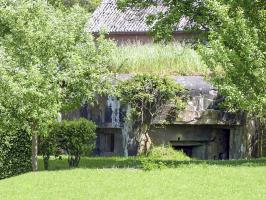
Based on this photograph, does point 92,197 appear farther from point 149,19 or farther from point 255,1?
point 149,19

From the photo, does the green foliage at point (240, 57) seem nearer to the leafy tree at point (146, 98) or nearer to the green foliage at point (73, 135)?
the green foliage at point (73, 135)

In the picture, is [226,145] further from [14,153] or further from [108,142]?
[14,153]

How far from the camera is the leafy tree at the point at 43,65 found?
717 inches

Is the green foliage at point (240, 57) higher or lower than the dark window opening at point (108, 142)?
higher

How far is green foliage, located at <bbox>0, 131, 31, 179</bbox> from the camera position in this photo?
64.6 feet

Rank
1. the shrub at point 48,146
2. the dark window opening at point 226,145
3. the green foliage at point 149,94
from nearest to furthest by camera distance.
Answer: the shrub at point 48,146 < the green foliage at point 149,94 < the dark window opening at point 226,145

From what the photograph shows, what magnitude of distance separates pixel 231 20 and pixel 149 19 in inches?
233

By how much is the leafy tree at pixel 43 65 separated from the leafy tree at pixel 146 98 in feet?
13.3

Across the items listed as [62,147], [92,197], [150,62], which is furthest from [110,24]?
→ [92,197]

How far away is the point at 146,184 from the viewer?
15.1m

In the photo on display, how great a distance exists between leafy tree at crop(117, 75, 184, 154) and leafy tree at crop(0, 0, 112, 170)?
13.3 ft

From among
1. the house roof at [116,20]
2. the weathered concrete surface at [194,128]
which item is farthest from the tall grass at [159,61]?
the house roof at [116,20]

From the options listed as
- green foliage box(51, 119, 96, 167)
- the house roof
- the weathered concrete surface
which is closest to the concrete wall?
the weathered concrete surface

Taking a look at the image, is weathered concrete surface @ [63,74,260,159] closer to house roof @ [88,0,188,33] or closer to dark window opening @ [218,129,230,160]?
dark window opening @ [218,129,230,160]
